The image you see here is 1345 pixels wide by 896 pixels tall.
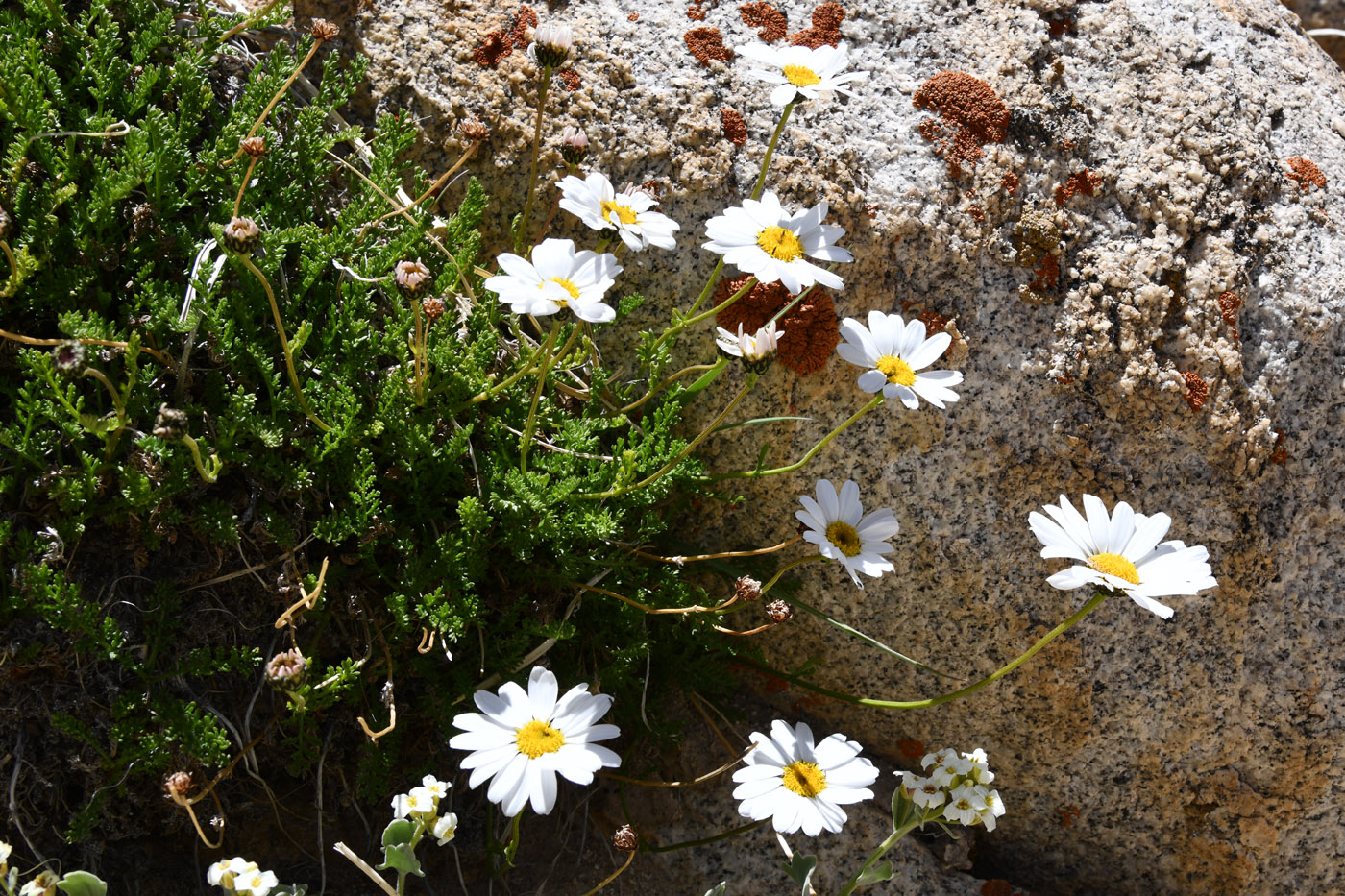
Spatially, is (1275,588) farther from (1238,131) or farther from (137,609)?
(137,609)

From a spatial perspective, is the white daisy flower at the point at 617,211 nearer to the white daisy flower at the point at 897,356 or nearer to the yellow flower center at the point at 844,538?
the white daisy flower at the point at 897,356

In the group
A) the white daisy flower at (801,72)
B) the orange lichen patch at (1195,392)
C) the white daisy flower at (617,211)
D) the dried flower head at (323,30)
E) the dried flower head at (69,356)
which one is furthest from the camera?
the orange lichen patch at (1195,392)

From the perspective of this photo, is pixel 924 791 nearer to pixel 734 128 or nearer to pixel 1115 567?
pixel 1115 567

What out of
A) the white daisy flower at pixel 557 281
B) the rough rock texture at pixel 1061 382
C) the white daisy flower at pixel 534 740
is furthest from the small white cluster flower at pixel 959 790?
the white daisy flower at pixel 557 281

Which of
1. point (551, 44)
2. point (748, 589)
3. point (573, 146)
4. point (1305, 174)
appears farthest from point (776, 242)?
point (1305, 174)

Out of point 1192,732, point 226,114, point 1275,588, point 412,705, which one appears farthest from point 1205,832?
point 226,114
